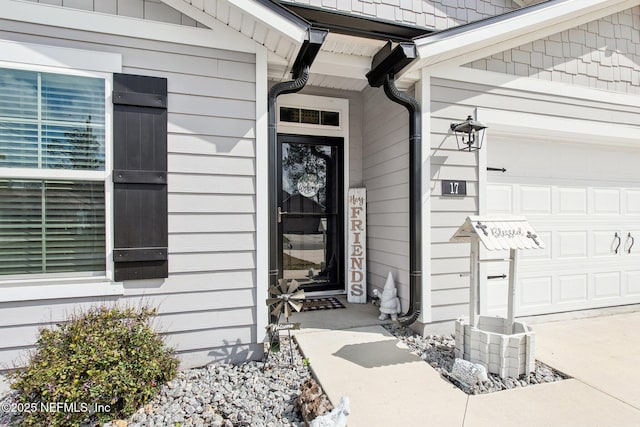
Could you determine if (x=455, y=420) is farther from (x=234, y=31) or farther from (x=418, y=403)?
(x=234, y=31)

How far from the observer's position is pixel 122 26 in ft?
7.86

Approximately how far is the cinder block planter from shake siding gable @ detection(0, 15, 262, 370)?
5.65ft

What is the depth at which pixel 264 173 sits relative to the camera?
2.70m

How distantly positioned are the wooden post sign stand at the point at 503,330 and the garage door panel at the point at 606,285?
7.29 ft

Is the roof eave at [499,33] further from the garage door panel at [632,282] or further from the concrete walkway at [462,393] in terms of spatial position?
the garage door panel at [632,282]

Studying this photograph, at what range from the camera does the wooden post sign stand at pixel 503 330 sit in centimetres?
239

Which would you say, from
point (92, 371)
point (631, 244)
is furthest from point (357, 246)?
point (631, 244)

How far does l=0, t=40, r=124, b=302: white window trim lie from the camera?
2182 mm

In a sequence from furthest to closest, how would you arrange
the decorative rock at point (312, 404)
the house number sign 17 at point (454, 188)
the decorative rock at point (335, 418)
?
the house number sign 17 at point (454, 188)
the decorative rock at point (312, 404)
the decorative rock at point (335, 418)

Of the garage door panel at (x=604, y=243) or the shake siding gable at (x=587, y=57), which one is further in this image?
the garage door panel at (x=604, y=243)

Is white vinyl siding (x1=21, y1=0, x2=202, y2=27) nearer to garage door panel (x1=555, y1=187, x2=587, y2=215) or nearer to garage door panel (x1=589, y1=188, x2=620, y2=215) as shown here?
garage door panel (x1=555, y1=187, x2=587, y2=215)

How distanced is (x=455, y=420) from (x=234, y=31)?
3219mm

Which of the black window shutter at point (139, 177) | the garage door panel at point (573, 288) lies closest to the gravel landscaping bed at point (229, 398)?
the black window shutter at point (139, 177)

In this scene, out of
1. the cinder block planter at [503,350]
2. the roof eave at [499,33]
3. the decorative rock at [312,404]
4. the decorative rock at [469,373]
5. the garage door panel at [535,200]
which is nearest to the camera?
the decorative rock at [312,404]
